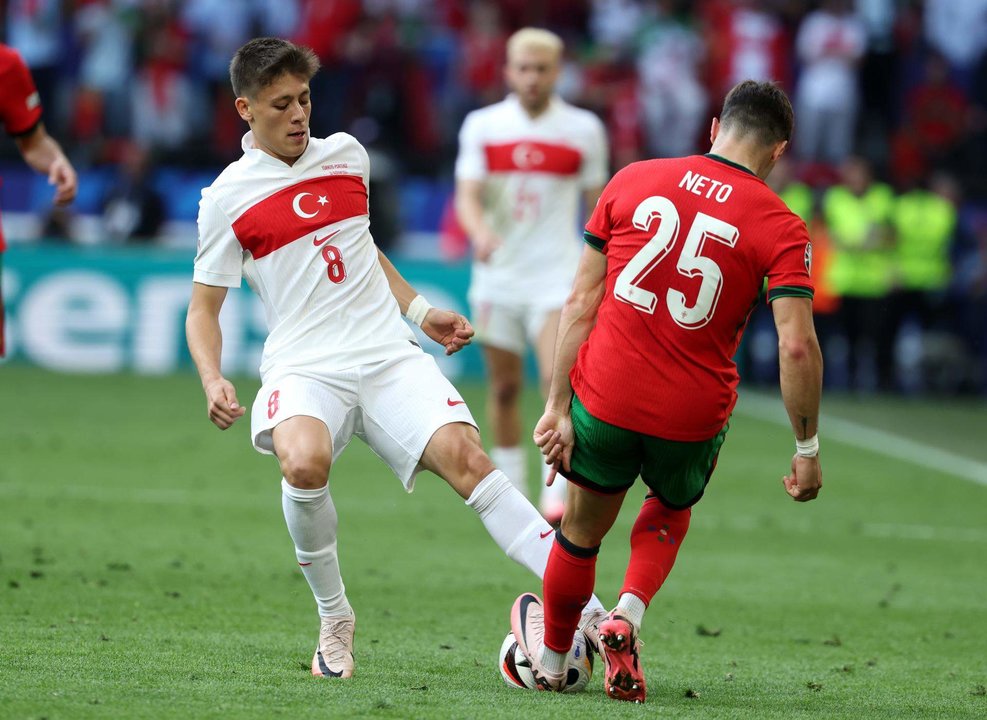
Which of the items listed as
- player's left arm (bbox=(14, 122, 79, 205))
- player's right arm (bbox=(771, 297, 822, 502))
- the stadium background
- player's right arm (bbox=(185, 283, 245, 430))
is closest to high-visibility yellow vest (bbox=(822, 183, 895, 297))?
the stadium background

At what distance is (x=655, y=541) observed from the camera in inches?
217

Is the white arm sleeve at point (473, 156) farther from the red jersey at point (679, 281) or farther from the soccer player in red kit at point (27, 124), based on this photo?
the red jersey at point (679, 281)

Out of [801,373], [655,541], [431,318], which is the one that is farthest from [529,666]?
[801,373]

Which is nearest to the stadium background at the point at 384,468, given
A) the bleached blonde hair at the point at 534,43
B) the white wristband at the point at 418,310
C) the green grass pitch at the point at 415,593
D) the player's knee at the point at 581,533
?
the green grass pitch at the point at 415,593

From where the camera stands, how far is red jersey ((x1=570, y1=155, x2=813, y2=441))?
4977mm

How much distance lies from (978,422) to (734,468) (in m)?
5.06

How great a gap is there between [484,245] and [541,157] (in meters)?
0.86

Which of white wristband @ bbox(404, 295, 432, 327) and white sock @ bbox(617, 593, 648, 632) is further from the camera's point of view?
white wristband @ bbox(404, 295, 432, 327)

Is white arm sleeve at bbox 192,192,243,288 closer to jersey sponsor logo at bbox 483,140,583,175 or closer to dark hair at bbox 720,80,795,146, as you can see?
dark hair at bbox 720,80,795,146

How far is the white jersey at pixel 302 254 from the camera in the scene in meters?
5.59

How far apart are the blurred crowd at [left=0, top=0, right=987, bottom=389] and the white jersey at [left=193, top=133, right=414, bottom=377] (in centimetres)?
1344

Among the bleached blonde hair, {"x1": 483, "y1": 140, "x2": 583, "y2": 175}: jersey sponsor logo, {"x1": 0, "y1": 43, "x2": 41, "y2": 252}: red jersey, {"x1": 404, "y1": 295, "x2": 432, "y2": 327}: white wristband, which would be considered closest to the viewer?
{"x1": 404, "y1": 295, "x2": 432, "y2": 327}: white wristband

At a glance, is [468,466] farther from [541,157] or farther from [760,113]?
[541,157]

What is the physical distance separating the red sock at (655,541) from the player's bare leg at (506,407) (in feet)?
14.2
